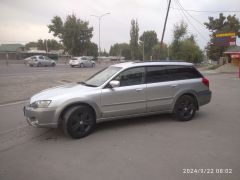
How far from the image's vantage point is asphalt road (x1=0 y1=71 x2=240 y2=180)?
3858 millimetres

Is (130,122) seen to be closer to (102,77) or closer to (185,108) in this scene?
(102,77)

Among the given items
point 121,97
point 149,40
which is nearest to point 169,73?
point 121,97

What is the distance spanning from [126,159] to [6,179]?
190cm

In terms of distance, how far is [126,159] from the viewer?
430 cm

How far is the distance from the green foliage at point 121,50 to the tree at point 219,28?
45549 mm

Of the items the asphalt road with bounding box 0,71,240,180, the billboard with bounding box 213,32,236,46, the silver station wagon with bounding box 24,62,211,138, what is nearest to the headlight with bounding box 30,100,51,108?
the silver station wagon with bounding box 24,62,211,138

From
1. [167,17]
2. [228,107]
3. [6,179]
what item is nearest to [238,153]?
[6,179]

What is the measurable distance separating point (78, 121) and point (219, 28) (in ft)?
176

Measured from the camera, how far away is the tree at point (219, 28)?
4766 centimetres

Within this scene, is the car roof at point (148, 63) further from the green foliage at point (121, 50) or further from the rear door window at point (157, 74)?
the green foliage at point (121, 50)

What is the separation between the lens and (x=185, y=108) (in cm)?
674

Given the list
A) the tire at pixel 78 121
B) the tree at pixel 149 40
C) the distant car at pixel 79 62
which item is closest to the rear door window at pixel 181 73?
the tire at pixel 78 121

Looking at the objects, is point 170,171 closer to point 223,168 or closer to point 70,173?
point 223,168

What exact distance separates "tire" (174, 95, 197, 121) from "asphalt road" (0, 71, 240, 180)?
18cm
